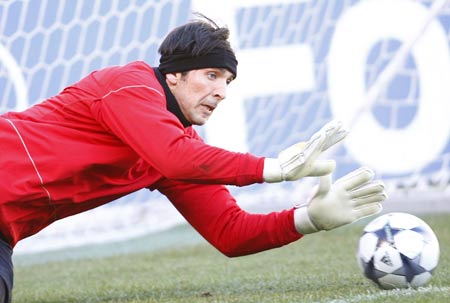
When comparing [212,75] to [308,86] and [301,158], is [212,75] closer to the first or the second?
[301,158]

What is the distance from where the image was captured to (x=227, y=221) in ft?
14.8

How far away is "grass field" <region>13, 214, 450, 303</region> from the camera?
14.5ft

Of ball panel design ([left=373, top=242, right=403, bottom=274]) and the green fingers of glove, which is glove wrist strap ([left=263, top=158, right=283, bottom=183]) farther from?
ball panel design ([left=373, top=242, right=403, bottom=274])

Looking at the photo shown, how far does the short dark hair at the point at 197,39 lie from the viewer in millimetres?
4035

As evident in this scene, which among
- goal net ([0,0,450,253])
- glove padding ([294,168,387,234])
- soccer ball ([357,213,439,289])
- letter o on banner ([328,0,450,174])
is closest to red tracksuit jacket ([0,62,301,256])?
glove padding ([294,168,387,234])

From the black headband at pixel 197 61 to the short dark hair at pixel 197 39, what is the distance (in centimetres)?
2

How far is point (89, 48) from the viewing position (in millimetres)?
8445

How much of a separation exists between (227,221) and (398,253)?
0.79 meters

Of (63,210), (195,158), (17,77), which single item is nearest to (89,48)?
(17,77)

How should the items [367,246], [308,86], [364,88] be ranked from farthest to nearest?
1. [364,88]
2. [308,86]
3. [367,246]

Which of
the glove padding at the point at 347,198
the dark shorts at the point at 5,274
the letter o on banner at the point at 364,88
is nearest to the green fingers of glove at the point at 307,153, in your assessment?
the glove padding at the point at 347,198

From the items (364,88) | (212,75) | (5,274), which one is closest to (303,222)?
(212,75)

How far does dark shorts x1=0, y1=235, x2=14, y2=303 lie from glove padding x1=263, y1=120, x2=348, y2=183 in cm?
121

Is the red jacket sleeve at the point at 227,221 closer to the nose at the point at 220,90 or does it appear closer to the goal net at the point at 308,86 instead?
the nose at the point at 220,90
